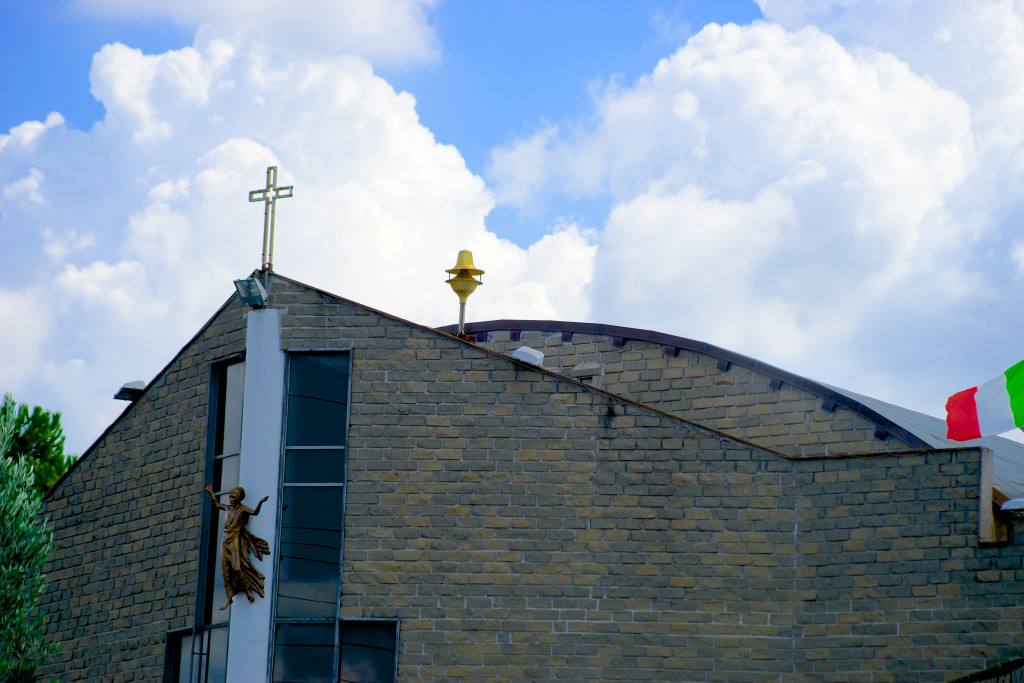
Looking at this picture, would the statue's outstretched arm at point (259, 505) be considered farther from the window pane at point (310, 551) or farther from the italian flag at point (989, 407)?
the italian flag at point (989, 407)

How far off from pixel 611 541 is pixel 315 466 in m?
3.90

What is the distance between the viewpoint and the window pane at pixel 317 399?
53.4ft

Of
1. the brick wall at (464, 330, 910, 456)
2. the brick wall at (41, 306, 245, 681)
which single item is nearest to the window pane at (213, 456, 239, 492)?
→ the brick wall at (41, 306, 245, 681)

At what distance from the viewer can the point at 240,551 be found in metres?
16.0

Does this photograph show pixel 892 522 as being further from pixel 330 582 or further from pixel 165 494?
pixel 165 494

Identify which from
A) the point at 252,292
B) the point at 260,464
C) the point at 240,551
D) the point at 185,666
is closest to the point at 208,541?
the point at 240,551

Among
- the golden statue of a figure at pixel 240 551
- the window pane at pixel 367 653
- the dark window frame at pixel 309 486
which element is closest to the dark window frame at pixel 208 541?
the golden statue of a figure at pixel 240 551

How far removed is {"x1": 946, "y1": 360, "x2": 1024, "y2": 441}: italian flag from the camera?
15883mm

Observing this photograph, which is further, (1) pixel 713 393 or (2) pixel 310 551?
(1) pixel 713 393

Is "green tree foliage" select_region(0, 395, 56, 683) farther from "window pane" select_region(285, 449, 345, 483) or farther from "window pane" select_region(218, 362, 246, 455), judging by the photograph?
"window pane" select_region(285, 449, 345, 483)

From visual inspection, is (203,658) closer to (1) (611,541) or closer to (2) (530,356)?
(1) (611,541)

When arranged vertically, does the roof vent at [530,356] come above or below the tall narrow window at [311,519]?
above

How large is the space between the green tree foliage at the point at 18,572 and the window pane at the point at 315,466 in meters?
4.05

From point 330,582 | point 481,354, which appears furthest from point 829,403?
point 330,582
